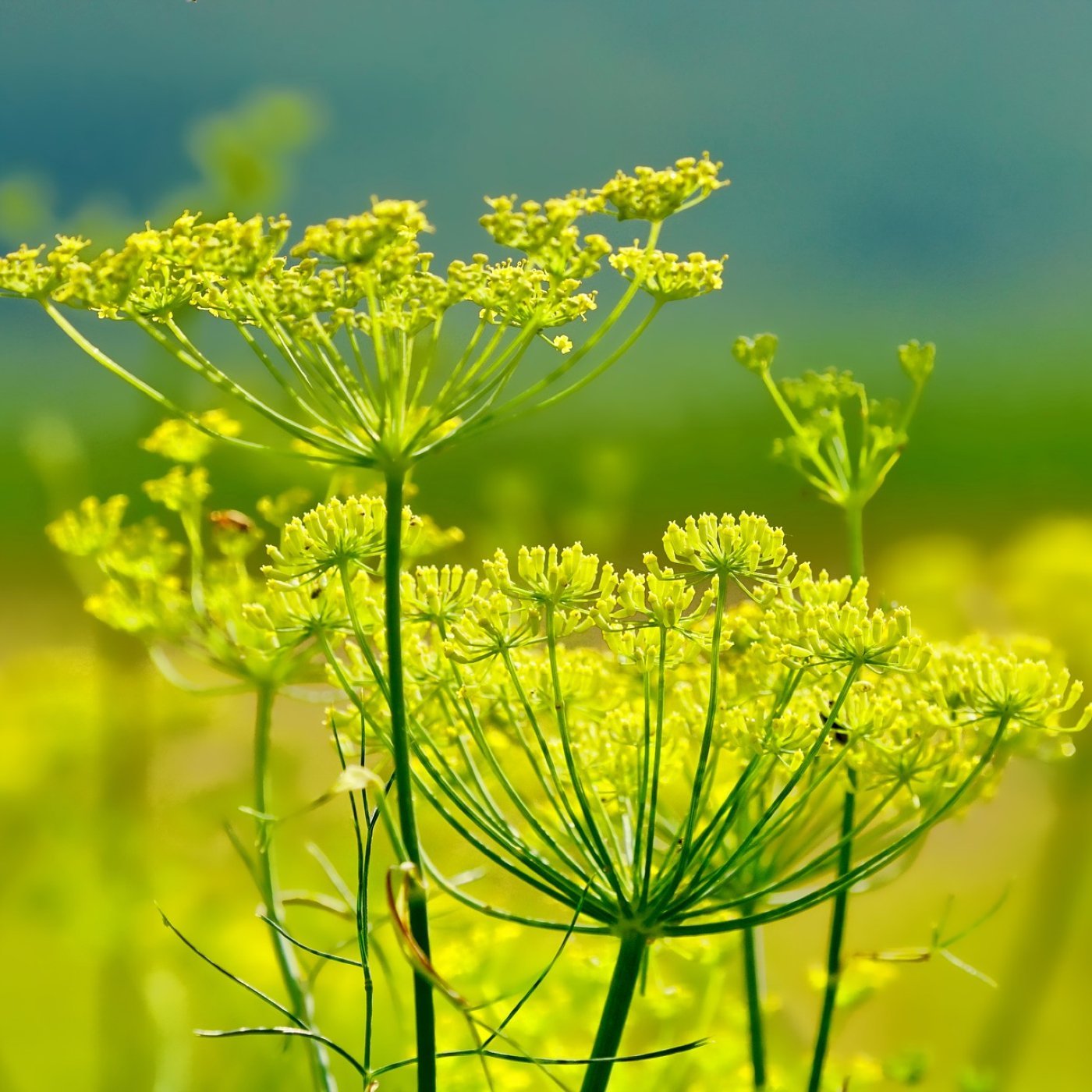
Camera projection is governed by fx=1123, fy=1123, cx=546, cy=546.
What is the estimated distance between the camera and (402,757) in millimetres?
405

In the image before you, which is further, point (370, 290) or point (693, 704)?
point (693, 704)

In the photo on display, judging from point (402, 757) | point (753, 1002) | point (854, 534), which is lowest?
point (753, 1002)

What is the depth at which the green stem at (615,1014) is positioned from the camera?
0.47 meters

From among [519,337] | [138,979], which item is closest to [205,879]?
[138,979]

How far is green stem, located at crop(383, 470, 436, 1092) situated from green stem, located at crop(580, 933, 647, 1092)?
8cm

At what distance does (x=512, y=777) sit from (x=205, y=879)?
843 mm

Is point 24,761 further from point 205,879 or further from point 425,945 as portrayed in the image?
point 425,945

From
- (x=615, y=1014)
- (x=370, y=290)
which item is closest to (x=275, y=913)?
(x=615, y=1014)

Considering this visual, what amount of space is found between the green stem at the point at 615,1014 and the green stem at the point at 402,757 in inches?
3.0

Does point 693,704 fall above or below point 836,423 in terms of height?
below

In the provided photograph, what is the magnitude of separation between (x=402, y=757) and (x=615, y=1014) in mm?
157

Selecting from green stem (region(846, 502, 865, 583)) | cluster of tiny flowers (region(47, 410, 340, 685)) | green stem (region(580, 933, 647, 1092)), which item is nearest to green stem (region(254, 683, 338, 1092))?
cluster of tiny flowers (region(47, 410, 340, 685))

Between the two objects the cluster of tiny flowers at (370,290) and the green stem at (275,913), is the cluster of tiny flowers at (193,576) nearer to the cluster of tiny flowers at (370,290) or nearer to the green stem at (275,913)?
the green stem at (275,913)

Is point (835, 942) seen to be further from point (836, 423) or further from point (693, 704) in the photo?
point (836, 423)
